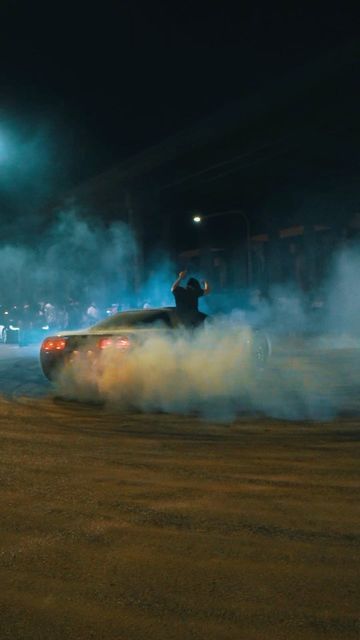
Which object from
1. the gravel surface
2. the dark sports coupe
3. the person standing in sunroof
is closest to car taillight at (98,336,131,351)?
the dark sports coupe

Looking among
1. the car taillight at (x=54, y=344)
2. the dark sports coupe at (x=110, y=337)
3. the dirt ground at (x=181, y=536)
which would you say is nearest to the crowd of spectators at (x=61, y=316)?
the dark sports coupe at (x=110, y=337)

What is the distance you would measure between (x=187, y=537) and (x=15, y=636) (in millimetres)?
1282

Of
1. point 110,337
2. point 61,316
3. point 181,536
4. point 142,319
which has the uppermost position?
point 61,316

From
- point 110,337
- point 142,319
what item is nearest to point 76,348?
point 110,337

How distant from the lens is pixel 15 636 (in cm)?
305

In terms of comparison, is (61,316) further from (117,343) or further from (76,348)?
(117,343)

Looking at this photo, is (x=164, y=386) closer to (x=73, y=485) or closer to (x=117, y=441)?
(x=117, y=441)

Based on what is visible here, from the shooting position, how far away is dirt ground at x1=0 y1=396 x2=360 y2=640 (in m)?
3.17

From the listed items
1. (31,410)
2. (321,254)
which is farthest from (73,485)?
(321,254)

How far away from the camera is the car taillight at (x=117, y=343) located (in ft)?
31.6

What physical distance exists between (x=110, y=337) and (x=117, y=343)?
0.50ft

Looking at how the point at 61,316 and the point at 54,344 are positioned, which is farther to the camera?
the point at 61,316

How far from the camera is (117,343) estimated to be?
31.8 ft

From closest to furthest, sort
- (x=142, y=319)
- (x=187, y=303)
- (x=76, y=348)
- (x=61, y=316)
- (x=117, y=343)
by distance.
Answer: (x=117, y=343)
(x=76, y=348)
(x=142, y=319)
(x=187, y=303)
(x=61, y=316)
